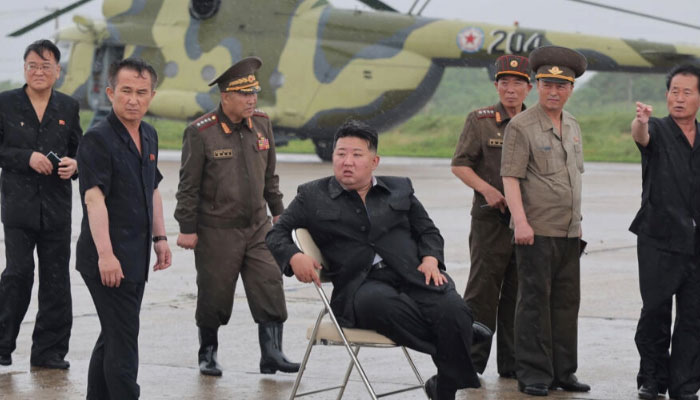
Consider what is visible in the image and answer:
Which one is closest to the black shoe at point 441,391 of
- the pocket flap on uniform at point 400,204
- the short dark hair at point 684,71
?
the pocket flap on uniform at point 400,204

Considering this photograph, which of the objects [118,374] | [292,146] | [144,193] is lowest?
[292,146]

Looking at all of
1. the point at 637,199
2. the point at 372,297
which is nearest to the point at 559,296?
the point at 372,297

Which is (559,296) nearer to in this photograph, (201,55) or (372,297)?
(372,297)

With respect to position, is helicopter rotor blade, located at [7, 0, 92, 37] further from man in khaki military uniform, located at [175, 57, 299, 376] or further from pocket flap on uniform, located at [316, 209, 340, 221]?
pocket flap on uniform, located at [316, 209, 340, 221]

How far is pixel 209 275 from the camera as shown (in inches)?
249

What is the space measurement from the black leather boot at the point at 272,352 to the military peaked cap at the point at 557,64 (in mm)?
1980

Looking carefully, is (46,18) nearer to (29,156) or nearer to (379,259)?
(29,156)

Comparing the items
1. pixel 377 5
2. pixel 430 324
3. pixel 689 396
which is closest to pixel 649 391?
pixel 689 396

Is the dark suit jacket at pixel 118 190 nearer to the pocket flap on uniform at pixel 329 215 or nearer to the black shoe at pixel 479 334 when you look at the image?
the pocket flap on uniform at pixel 329 215

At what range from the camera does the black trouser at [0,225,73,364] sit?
6.31 m

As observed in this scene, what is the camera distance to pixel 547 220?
19.3 feet

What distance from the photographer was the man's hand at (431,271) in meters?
4.95

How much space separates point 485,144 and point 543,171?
1.86 ft

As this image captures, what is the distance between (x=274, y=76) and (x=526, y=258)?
1815 cm
